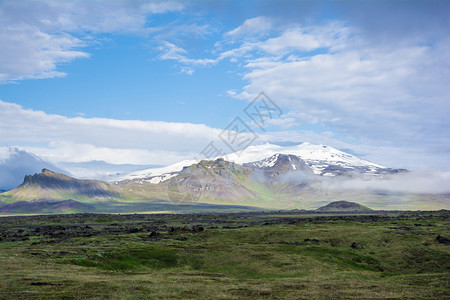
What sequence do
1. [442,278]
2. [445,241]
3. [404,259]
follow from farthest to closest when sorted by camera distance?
[445,241], [404,259], [442,278]

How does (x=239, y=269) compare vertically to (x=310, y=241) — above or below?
below

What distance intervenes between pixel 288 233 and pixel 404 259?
33752 millimetres

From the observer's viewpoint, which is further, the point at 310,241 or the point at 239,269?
the point at 310,241

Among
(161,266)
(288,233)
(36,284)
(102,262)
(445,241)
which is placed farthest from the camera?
(288,233)

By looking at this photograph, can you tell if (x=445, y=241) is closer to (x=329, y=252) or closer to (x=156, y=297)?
(x=329, y=252)

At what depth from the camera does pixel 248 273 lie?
5109cm

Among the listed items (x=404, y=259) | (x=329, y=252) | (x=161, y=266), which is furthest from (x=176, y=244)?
(x=404, y=259)

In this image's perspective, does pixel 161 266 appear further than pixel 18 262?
Yes

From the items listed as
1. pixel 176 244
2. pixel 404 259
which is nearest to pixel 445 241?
pixel 404 259

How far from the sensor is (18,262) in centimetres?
4841

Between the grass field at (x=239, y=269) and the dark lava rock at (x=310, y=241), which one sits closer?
the grass field at (x=239, y=269)

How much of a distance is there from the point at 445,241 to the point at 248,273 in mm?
43181

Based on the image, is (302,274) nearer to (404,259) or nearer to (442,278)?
(442,278)

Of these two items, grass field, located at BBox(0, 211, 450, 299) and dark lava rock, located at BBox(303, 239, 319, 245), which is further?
dark lava rock, located at BBox(303, 239, 319, 245)
